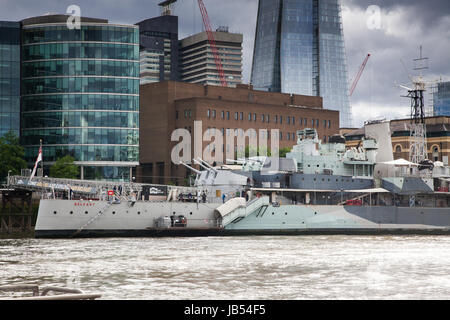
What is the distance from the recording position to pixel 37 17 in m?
97.4

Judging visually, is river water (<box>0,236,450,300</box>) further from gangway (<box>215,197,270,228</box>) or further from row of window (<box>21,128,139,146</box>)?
row of window (<box>21,128,139,146</box>)

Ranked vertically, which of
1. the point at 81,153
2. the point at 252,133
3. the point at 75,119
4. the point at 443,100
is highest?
the point at 443,100

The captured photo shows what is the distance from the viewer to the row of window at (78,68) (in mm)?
87312

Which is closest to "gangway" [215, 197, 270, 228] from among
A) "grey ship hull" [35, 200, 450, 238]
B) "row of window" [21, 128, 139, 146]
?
"grey ship hull" [35, 200, 450, 238]

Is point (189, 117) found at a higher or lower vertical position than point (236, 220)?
higher

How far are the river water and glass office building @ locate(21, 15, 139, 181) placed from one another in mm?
46923

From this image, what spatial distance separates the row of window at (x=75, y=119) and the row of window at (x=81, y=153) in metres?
2.87

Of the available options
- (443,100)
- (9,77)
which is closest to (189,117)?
(9,77)

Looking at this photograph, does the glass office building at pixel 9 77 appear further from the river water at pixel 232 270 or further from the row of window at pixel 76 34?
the river water at pixel 232 270

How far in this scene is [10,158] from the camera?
77500 mm

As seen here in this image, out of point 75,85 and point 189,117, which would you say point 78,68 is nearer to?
point 75,85

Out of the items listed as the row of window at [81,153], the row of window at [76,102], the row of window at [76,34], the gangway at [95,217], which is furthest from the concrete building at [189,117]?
the gangway at [95,217]

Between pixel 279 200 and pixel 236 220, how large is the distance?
18.2 ft

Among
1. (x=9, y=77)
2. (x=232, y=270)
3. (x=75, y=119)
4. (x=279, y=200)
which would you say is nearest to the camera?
(x=232, y=270)
